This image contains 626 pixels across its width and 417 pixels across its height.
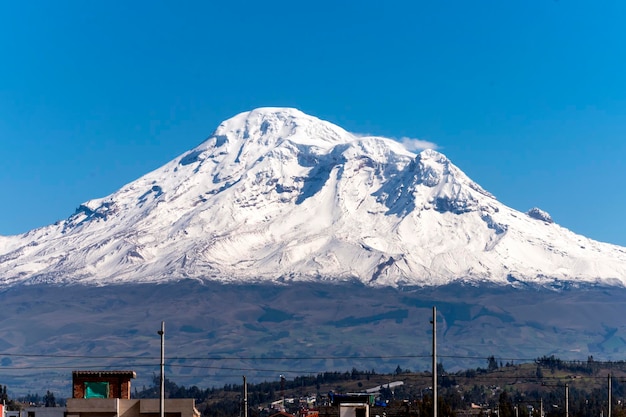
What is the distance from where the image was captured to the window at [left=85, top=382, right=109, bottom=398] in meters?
93.4

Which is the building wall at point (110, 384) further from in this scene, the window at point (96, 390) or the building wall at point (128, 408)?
the building wall at point (128, 408)

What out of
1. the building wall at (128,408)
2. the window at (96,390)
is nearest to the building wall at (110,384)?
the window at (96,390)

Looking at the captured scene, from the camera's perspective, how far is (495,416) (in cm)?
19538

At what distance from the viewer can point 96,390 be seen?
9369cm

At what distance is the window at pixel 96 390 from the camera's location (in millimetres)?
93438

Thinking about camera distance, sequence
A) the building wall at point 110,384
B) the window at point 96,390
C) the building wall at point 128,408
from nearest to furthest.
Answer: the building wall at point 128,408 < the building wall at point 110,384 < the window at point 96,390

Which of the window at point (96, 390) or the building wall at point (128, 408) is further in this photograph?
the window at point (96, 390)

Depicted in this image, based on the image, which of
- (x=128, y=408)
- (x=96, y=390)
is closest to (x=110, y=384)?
(x=96, y=390)

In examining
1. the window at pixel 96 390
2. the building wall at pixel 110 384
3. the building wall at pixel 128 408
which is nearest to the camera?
the building wall at pixel 128 408

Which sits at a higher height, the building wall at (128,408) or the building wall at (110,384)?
the building wall at (110,384)

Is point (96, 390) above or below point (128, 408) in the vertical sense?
above

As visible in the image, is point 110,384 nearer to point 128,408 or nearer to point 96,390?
point 96,390

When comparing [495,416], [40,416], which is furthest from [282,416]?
[40,416]

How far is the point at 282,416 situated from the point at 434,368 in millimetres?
112058
